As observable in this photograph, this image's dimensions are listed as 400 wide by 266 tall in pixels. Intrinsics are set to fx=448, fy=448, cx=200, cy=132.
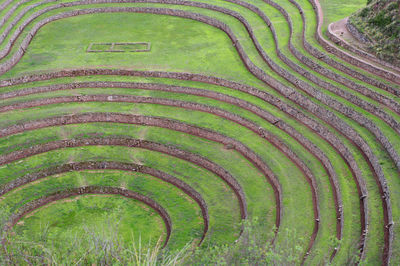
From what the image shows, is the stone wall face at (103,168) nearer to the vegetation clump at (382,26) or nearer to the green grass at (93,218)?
the green grass at (93,218)

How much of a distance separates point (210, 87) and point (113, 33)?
18.1 meters

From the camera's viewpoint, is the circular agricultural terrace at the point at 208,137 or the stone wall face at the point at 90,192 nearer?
the circular agricultural terrace at the point at 208,137

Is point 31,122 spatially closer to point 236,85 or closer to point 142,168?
point 142,168

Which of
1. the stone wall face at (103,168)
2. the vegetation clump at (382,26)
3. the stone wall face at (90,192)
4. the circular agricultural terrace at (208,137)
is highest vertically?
the vegetation clump at (382,26)

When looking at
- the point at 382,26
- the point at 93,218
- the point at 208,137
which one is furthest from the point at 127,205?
the point at 382,26

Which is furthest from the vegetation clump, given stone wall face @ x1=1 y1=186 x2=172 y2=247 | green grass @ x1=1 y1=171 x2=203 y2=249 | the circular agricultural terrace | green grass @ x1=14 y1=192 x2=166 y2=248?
green grass @ x1=14 y1=192 x2=166 y2=248

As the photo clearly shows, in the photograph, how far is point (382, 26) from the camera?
4178cm

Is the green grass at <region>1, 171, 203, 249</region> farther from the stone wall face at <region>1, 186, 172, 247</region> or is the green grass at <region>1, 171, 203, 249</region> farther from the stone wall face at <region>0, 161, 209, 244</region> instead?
the stone wall face at <region>0, 161, 209, 244</region>

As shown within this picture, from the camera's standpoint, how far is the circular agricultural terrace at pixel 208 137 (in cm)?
2908

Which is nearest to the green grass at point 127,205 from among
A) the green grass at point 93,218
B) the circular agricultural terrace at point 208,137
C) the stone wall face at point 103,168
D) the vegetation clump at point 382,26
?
the green grass at point 93,218

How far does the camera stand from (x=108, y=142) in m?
38.6

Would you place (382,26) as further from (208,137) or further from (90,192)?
(90,192)

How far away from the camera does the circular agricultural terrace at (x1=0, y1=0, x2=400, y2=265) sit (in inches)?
1145

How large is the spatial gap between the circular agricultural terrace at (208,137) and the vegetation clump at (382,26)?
1.30 meters
